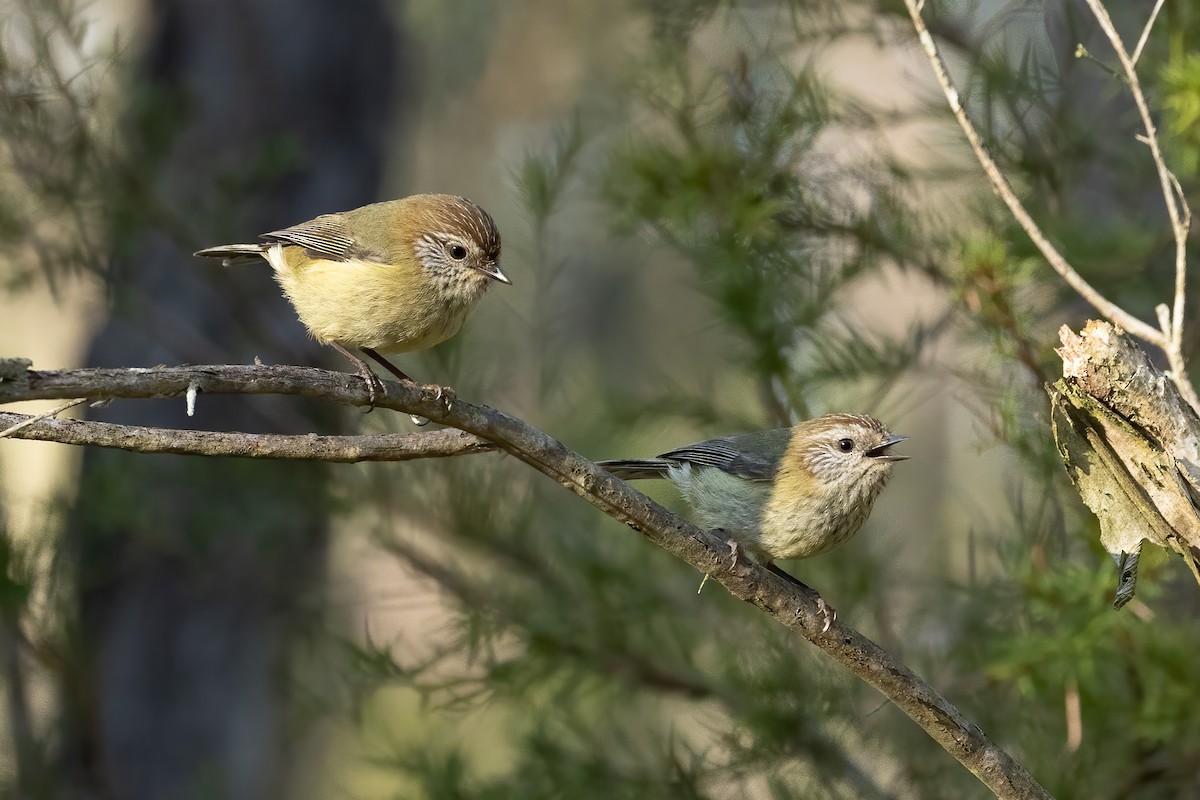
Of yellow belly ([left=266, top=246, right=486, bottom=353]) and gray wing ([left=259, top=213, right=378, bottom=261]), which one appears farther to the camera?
gray wing ([left=259, top=213, right=378, bottom=261])

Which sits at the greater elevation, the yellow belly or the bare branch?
the yellow belly

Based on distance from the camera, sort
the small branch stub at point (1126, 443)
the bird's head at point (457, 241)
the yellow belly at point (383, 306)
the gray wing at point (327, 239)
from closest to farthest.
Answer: the small branch stub at point (1126, 443) < the yellow belly at point (383, 306) < the bird's head at point (457, 241) < the gray wing at point (327, 239)

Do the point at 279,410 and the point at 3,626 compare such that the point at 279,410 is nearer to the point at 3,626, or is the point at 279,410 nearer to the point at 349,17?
the point at 3,626

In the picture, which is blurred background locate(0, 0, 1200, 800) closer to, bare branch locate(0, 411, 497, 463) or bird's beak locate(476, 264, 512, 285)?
bird's beak locate(476, 264, 512, 285)

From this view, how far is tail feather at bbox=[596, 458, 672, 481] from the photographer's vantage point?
11.8ft

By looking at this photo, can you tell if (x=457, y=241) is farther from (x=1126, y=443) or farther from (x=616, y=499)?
(x=1126, y=443)

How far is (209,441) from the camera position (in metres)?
1.92

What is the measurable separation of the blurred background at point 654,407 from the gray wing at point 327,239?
0.68 metres

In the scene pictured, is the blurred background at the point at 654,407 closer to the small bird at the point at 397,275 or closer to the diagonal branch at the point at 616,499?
the small bird at the point at 397,275

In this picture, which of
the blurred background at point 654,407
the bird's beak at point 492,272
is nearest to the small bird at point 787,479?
the blurred background at point 654,407

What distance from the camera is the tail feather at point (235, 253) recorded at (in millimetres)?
3691

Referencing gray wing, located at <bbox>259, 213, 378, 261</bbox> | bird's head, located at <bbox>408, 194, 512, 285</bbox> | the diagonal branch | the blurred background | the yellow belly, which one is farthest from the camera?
the blurred background

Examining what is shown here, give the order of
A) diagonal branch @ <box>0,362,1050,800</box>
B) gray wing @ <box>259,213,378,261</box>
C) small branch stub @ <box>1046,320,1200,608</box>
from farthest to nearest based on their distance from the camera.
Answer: gray wing @ <box>259,213,378,261</box> → small branch stub @ <box>1046,320,1200,608</box> → diagonal branch @ <box>0,362,1050,800</box>

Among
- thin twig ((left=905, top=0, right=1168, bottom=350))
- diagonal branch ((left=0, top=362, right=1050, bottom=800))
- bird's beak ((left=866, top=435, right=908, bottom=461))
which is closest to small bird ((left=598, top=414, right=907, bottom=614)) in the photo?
bird's beak ((left=866, top=435, right=908, bottom=461))
